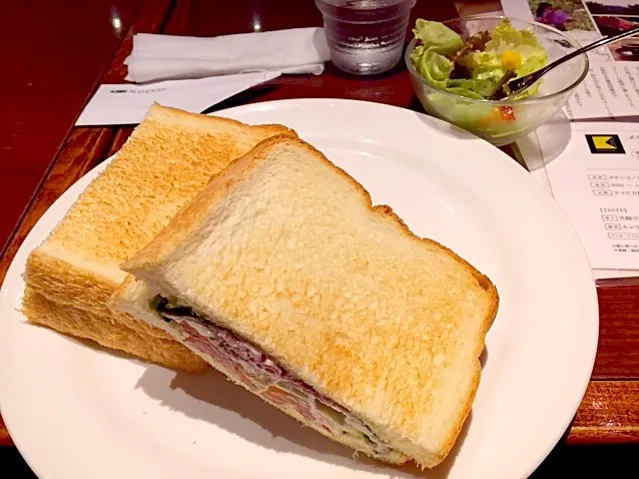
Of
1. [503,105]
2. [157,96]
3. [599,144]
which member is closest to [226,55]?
[157,96]

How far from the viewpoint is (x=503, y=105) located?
158cm

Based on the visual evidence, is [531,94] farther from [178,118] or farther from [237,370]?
[237,370]

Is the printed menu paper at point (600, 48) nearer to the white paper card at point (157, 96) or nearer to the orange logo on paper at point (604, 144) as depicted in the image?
the orange logo on paper at point (604, 144)

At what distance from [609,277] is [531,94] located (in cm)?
63

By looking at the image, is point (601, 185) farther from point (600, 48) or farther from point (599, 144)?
point (600, 48)

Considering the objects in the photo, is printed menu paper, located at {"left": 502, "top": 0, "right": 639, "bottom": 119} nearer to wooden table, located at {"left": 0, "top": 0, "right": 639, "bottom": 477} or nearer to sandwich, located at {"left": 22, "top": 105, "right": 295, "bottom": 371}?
wooden table, located at {"left": 0, "top": 0, "right": 639, "bottom": 477}

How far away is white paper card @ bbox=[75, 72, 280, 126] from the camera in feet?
6.16

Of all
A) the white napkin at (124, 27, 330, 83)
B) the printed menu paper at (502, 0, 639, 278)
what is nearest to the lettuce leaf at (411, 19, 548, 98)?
the printed menu paper at (502, 0, 639, 278)

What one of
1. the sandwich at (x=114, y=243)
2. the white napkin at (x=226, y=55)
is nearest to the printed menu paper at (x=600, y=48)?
the white napkin at (x=226, y=55)

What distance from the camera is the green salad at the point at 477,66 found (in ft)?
5.36

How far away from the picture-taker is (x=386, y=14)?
1.98 m

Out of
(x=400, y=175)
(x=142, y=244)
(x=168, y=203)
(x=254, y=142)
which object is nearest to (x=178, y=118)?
(x=254, y=142)

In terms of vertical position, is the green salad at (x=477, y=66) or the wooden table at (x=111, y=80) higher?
the green salad at (x=477, y=66)

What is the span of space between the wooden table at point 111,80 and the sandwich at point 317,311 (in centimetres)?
26
